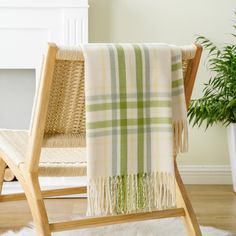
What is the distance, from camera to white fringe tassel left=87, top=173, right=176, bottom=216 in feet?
5.51

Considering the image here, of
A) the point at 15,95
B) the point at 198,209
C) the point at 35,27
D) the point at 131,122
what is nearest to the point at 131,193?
the point at 131,122

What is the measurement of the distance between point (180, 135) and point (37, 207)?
515mm

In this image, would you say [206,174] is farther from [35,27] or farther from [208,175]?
[35,27]

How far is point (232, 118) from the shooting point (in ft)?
9.86

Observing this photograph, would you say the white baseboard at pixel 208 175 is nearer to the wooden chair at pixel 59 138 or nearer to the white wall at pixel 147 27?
the white wall at pixel 147 27

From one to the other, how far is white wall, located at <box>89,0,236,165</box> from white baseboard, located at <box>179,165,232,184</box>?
0.07 m

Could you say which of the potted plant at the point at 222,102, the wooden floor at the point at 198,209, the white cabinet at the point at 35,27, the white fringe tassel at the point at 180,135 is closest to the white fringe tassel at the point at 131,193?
the white fringe tassel at the point at 180,135

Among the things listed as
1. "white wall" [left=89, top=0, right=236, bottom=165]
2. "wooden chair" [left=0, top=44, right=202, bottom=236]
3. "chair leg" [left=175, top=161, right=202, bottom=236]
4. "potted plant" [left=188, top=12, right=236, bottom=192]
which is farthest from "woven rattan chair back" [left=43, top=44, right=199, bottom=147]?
"white wall" [left=89, top=0, right=236, bottom=165]

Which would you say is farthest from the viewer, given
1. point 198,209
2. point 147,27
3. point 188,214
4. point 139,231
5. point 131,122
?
point 147,27

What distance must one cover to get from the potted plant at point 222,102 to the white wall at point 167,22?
93mm

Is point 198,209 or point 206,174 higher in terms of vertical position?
point 206,174

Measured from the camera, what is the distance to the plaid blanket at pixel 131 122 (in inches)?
64.6

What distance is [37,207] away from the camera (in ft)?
5.62

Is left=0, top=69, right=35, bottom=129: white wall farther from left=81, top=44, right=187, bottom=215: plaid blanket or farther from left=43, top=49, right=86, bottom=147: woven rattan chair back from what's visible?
left=81, top=44, right=187, bottom=215: plaid blanket
